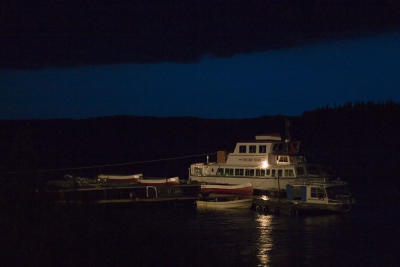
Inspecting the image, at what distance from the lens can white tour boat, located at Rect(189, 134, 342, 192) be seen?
50062mm

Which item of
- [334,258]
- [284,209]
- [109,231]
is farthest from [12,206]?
[284,209]

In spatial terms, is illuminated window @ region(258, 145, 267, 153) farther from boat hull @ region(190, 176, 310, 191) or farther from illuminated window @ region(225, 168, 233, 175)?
illuminated window @ region(225, 168, 233, 175)

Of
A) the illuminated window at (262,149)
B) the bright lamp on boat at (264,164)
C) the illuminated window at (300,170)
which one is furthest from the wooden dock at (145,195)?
the illuminated window at (300,170)

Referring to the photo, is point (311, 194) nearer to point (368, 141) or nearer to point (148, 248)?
point (148, 248)

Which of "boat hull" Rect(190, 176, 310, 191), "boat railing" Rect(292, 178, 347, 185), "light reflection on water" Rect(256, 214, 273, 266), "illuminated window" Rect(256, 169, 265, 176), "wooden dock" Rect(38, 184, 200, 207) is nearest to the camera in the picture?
"light reflection on water" Rect(256, 214, 273, 266)

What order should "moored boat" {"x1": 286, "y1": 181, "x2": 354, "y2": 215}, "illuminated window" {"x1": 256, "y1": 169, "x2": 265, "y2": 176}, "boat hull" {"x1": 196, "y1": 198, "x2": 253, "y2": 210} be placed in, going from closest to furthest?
1. "moored boat" {"x1": 286, "y1": 181, "x2": 354, "y2": 215}
2. "boat hull" {"x1": 196, "y1": 198, "x2": 253, "y2": 210}
3. "illuminated window" {"x1": 256, "y1": 169, "x2": 265, "y2": 176}

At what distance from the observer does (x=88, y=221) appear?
880 inches

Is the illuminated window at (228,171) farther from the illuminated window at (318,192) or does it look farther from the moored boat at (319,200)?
the illuminated window at (318,192)

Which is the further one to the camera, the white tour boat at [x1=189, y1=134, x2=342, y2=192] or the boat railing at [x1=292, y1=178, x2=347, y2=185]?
the white tour boat at [x1=189, y1=134, x2=342, y2=192]

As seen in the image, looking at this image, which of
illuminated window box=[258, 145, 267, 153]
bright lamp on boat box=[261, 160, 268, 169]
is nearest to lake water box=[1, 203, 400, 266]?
bright lamp on boat box=[261, 160, 268, 169]

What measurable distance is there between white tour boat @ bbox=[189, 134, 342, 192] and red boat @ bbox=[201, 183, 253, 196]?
1.58 meters

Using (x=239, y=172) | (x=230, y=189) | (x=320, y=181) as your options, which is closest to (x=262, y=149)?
(x=239, y=172)

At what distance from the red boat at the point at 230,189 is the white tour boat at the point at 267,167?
5.17 ft

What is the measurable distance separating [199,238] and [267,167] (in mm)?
18066
